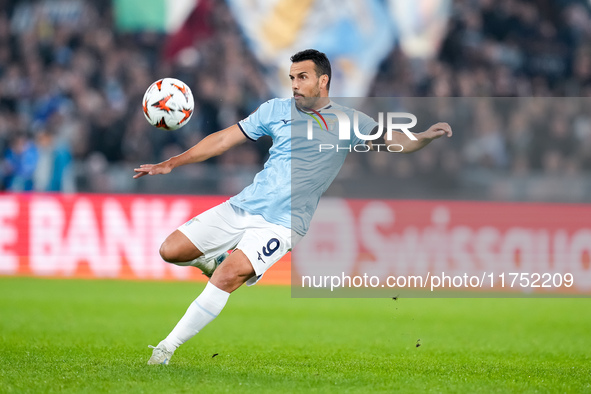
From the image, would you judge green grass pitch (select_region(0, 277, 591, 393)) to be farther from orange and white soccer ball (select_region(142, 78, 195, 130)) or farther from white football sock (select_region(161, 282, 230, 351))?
orange and white soccer ball (select_region(142, 78, 195, 130))

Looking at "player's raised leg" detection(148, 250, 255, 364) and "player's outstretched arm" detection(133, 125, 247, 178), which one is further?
"player's outstretched arm" detection(133, 125, 247, 178)

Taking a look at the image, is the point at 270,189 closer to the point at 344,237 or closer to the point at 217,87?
the point at 344,237

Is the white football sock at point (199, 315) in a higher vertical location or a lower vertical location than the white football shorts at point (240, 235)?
lower

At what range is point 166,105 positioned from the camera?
6566 mm

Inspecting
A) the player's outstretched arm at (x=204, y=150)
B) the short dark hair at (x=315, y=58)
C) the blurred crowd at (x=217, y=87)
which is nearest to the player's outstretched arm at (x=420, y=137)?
the short dark hair at (x=315, y=58)

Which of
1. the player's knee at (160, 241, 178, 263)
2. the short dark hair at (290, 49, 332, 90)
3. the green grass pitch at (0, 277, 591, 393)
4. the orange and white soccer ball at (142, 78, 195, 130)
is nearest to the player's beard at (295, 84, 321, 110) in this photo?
the short dark hair at (290, 49, 332, 90)

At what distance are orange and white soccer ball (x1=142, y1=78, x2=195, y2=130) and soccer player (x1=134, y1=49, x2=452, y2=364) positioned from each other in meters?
0.31

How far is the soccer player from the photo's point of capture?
6.35 metres

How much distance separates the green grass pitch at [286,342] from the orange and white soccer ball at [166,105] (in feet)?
6.35

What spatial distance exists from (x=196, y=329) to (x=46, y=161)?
33.1 feet

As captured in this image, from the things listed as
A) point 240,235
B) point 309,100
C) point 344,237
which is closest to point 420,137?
point 309,100

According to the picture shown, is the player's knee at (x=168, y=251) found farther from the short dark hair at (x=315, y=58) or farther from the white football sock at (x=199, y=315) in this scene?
the short dark hair at (x=315, y=58)

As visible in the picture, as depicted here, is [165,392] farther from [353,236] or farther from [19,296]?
[353,236]

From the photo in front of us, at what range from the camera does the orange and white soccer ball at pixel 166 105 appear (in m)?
6.57
